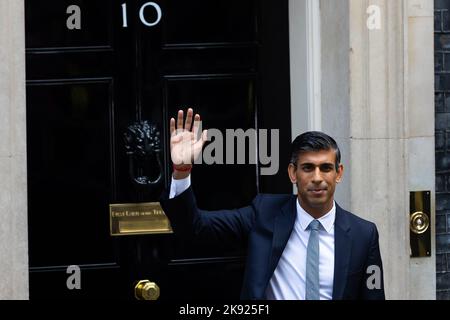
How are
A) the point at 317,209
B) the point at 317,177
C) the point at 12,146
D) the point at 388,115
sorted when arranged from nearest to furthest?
the point at 317,177 < the point at 317,209 < the point at 12,146 < the point at 388,115

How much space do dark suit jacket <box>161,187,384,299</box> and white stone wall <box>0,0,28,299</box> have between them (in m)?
1.41

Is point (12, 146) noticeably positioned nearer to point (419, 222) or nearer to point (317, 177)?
point (317, 177)

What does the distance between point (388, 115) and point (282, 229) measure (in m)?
1.80

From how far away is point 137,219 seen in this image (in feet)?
22.5

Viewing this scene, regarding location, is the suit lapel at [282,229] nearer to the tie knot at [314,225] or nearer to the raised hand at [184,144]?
the tie knot at [314,225]

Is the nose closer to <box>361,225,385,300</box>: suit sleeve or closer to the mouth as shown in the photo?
the mouth

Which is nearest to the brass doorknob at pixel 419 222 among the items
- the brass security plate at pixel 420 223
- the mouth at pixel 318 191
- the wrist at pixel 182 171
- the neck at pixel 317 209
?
the brass security plate at pixel 420 223

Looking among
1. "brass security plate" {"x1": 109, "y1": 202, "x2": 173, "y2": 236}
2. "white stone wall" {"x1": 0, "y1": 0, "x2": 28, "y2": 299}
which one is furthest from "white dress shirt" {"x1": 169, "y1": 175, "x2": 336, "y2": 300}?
"brass security plate" {"x1": 109, "y1": 202, "x2": 173, "y2": 236}

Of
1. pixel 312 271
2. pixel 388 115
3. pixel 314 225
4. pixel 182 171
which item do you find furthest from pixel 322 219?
pixel 388 115

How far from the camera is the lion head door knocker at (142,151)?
6789mm

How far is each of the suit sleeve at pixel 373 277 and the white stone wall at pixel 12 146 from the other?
2.13 m

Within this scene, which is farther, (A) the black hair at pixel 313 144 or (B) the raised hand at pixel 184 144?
(A) the black hair at pixel 313 144

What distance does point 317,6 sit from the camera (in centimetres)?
692
